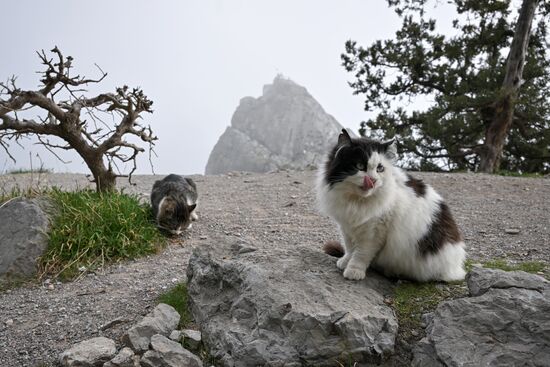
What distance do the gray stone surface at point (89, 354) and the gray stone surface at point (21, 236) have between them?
2.16 metres

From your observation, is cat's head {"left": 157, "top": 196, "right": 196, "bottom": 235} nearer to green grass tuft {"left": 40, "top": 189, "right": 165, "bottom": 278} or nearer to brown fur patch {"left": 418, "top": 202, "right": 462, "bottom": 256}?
green grass tuft {"left": 40, "top": 189, "right": 165, "bottom": 278}

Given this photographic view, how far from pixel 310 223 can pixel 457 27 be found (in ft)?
33.9

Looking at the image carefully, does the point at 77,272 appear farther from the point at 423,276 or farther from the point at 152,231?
the point at 423,276

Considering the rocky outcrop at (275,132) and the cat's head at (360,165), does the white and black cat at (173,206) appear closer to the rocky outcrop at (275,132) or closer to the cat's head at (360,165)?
the cat's head at (360,165)

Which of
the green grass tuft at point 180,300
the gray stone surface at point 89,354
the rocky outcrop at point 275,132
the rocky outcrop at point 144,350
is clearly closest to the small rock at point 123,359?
the rocky outcrop at point 144,350

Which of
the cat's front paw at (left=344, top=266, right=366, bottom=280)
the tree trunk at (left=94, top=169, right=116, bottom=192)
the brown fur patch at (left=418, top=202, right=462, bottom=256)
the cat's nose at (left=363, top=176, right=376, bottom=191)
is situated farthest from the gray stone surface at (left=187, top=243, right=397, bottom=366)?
the tree trunk at (left=94, top=169, right=116, bottom=192)

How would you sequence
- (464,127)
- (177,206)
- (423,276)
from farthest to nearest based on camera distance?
(464,127), (177,206), (423,276)

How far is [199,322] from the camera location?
4.02 metres

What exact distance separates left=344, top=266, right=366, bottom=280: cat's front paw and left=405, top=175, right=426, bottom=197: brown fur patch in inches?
31.4

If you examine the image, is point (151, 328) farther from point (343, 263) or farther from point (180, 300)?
point (343, 263)

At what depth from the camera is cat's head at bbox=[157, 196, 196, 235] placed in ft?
22.1

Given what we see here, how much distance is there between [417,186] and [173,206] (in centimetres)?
402

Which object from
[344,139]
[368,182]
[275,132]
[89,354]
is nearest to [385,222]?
[368,182]

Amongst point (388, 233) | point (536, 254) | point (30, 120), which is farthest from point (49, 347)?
point (536, 254)
